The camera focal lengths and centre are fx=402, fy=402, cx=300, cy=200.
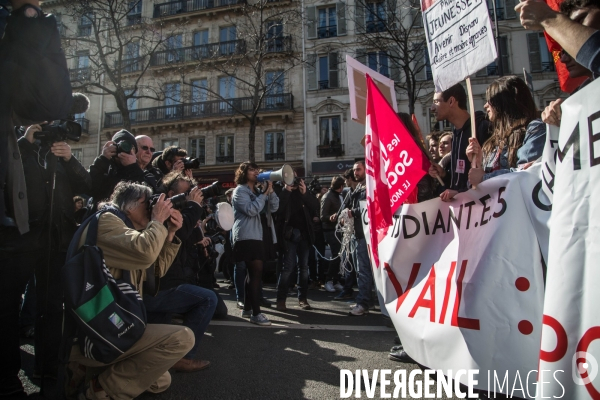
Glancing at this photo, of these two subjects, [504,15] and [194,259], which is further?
[504,15]

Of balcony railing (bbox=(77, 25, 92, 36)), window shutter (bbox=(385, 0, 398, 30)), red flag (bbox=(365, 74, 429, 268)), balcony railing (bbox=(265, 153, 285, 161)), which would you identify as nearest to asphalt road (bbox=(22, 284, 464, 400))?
red flag (bbox=(365, 74, 429, 268))

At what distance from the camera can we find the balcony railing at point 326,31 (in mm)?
22062

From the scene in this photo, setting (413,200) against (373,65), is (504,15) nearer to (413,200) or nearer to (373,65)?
(373,65)

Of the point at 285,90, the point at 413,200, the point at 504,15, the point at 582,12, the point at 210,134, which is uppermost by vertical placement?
the point at 504,15

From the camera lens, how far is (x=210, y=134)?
23703 millimetres

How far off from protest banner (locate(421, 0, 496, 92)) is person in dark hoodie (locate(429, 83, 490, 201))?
233 mm

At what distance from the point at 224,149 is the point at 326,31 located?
28.6ft

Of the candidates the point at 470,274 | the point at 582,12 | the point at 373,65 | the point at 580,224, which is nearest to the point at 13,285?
the point at 470,274

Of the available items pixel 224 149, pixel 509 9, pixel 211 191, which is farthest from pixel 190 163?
pixel 509 9

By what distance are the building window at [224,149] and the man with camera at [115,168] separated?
64.3ft

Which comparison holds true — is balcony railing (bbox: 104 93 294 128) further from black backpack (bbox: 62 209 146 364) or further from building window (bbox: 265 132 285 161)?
black backpack (bbox: 62 209 146 364)

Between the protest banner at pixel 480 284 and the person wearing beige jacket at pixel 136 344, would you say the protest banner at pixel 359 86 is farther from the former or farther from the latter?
the person wearing beige jacket at pixel 136 344

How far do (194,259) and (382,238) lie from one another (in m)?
2.18

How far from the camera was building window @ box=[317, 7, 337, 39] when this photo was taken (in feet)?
72.5
